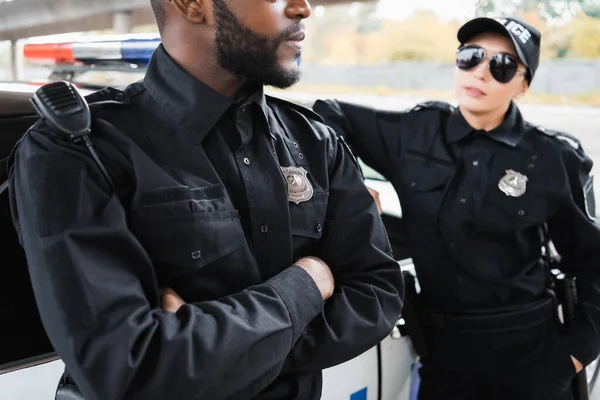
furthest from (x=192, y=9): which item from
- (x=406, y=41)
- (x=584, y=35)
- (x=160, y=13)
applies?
(x=406, y=41)

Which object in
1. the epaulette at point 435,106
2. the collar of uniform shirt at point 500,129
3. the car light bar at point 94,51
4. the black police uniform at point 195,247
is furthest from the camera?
the epaulette at point 435,106

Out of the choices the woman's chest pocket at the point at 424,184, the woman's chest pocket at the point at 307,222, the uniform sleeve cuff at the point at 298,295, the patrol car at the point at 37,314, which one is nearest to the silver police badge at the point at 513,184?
the woman's chest pocket at the point at 424,184

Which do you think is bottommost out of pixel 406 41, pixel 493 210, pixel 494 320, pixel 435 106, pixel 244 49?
pixel 406 41

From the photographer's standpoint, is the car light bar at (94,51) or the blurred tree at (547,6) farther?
the blurred tree at (547,6)

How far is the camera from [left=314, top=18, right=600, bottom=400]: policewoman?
1.72 meters

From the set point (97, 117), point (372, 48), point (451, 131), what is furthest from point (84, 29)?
point (97, 117)

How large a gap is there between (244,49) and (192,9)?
0.10 meters

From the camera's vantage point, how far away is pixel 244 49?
0.90 meters

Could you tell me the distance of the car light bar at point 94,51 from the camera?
65.6 inches

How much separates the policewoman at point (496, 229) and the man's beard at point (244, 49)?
3.02 feet

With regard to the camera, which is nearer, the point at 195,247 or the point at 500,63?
the point at 195,247

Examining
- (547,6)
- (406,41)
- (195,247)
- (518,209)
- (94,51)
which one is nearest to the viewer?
(195,247)

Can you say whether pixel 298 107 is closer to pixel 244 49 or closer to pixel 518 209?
pixel 244 49

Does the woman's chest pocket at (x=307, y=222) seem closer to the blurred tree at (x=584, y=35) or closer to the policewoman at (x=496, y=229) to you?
the policewoman at (x=496, y=229)
